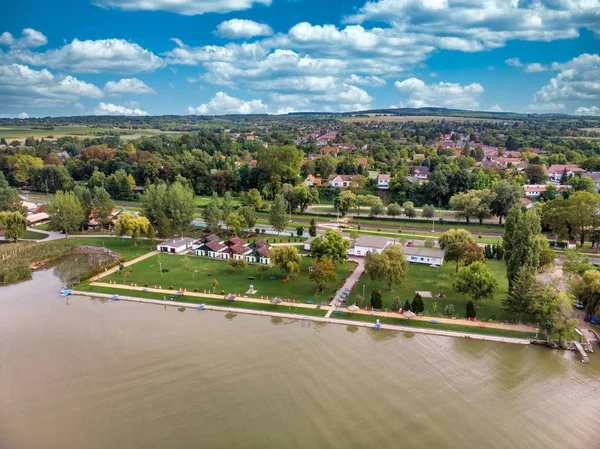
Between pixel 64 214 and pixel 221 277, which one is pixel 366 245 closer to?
pixel 221 277

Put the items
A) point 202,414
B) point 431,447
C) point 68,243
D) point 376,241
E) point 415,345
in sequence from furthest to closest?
1. point 68,243
2. point 376,241
3. point 415,345
4. point 202,414
5. point 431,447

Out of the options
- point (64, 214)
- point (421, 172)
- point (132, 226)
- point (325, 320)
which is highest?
point (421, 172)

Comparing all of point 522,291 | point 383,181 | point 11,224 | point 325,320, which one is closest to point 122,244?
point 11,224

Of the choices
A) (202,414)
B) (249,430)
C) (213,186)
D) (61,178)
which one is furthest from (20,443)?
(61,178)

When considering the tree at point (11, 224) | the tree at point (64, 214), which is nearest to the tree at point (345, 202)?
the tree at point (64, 214)

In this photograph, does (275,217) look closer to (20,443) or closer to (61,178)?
(20,443)

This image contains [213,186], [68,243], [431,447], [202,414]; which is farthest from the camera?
[213,186]
